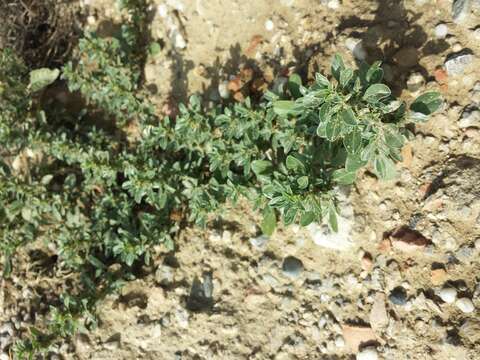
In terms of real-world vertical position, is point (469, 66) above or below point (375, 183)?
above

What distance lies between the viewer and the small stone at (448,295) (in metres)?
3.06

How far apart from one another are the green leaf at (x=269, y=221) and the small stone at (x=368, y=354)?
Result: 89cm

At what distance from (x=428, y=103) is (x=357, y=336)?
1396mm

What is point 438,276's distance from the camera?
3.14m

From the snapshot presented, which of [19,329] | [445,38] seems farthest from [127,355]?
[445,38]

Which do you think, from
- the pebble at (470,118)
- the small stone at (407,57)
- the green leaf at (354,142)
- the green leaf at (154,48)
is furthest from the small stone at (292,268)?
the green leaf at (154,48)

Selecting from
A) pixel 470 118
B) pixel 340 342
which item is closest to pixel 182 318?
pixel 340 342

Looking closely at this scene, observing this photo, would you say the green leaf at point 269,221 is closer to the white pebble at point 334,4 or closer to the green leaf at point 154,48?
the white pebble at point 334,4

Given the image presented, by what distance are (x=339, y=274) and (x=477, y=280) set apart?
79cm

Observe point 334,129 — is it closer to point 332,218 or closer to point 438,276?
point 332,218

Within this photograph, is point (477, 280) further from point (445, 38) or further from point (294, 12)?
point (294, 12)

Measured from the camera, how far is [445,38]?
3312mm

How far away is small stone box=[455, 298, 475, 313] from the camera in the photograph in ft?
9.89

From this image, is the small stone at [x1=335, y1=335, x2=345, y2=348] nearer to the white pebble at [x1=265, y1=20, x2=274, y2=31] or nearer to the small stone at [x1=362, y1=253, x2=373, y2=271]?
the small stone at [x1=362, y1=253, x2=373, y2=271]
